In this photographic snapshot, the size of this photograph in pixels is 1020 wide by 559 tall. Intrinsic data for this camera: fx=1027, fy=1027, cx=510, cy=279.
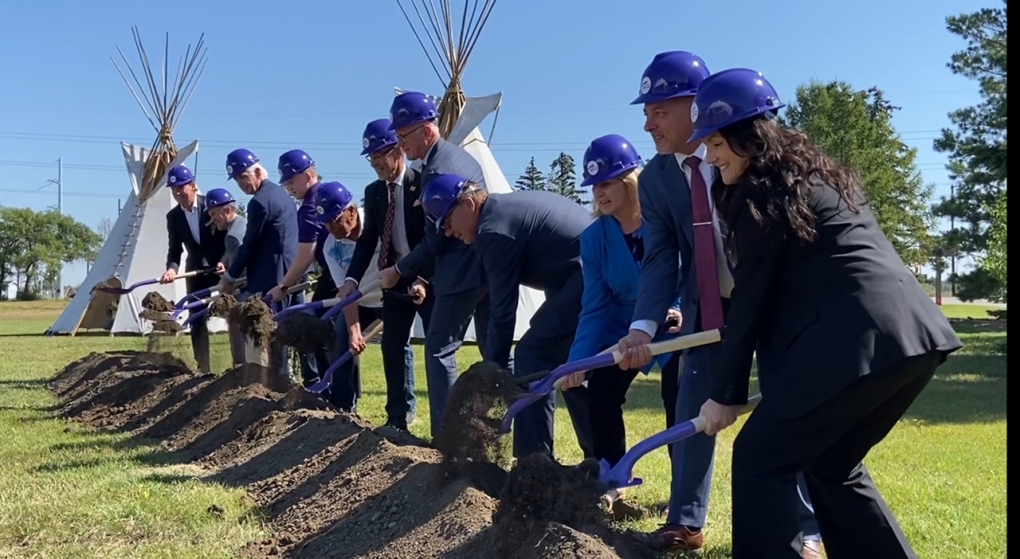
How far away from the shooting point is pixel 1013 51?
2061 mm

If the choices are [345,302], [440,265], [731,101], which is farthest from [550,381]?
[345,302]

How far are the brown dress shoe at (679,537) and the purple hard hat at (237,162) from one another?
5416 mm

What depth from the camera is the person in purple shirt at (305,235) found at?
7523 mm

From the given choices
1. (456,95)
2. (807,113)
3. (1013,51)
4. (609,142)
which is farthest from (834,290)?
(807,113)

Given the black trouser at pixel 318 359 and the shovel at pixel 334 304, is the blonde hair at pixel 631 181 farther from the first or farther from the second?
the black trouser at pixel 318 359

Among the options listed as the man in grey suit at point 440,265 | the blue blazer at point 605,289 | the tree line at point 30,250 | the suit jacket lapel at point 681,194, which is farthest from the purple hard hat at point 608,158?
the tree line at point 30,250

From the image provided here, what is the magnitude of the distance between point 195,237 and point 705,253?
7061 mm

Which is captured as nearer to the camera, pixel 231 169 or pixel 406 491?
pixel 406 491

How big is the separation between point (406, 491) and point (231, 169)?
4612mm

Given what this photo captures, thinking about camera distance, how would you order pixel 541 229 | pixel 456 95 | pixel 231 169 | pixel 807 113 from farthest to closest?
pixel 807 113 → pixel 456 95 → pixel 231 169 → pixel 541 229

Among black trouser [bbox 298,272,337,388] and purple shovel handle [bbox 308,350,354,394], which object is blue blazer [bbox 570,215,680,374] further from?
black trouser [bbox 298,272,337,388]

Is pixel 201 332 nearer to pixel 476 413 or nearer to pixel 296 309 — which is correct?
pixel 296 309

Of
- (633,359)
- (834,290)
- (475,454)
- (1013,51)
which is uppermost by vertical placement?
(1013,51)

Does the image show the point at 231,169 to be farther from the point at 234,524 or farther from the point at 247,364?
the point at 234,524
